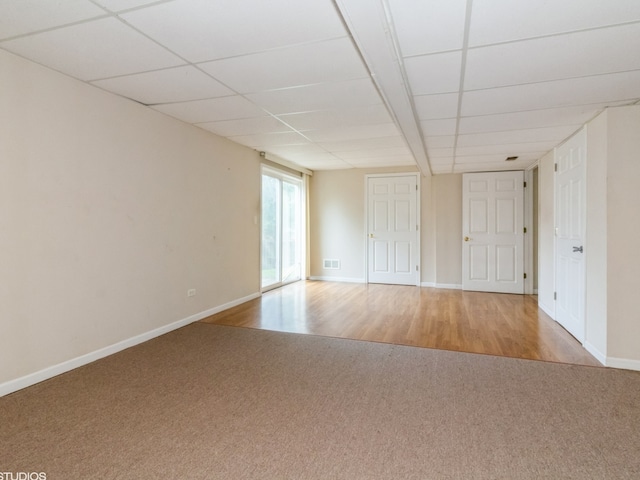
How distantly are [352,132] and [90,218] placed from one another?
113 inches

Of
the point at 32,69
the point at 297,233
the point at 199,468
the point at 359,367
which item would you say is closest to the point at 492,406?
the point at 359,367

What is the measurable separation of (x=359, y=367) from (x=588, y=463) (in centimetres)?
150

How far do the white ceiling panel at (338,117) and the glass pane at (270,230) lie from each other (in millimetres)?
2117

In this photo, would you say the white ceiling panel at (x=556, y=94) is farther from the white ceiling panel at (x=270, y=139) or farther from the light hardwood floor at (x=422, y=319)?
the light hardwood floor at (x=422, y=319)

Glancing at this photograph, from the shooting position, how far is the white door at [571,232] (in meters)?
3.40

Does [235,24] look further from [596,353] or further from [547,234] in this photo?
[547,234]

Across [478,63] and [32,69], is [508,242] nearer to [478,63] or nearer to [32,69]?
[478,63]

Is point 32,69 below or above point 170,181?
above

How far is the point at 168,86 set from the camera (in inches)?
111

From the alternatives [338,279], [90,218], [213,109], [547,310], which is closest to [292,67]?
[213,109]

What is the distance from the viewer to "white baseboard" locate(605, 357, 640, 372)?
278 cm

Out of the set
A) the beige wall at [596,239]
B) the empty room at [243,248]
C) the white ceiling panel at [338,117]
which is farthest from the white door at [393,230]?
the beige wall at [596,239]

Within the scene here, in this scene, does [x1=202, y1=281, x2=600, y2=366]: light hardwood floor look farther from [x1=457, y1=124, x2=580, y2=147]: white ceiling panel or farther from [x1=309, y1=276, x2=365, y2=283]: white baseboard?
[x1=457, y1=124, x2=580, y2=147]: white ceiling panel

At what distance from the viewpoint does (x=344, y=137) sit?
4.37 metres
